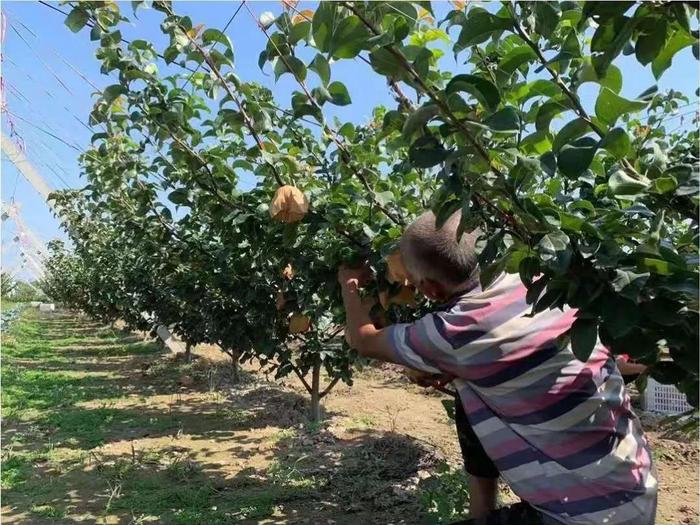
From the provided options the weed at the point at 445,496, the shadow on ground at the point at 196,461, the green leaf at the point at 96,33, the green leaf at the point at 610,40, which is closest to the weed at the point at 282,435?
the shadow on ground at the point at 196,461

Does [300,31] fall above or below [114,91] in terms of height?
below

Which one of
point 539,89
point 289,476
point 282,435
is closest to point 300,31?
point 539,89

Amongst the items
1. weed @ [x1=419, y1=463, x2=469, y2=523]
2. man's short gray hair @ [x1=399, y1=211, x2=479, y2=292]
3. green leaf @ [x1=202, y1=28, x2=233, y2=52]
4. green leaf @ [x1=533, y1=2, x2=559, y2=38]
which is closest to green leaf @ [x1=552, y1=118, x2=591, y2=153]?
green leaf @ [x1=533, y1=2, x2=559, y2=38]

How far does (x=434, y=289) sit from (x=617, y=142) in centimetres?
64

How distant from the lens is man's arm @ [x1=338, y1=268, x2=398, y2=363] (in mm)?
1489

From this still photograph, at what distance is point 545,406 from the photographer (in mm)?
1290

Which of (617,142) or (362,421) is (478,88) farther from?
(362,421)

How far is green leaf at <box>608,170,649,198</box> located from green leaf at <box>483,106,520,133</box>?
0.20 m

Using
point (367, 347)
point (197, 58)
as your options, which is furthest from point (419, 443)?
point (197, 58)

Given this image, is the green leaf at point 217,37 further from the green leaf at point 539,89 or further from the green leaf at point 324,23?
the green leaf at point 539,89

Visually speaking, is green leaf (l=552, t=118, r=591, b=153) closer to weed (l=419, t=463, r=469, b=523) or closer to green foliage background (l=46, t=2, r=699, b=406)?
green foliage background (l=46, t=2, r=699, b=406)

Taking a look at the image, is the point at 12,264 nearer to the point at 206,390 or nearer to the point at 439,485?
the point at 206,390

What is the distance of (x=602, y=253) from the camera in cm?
108

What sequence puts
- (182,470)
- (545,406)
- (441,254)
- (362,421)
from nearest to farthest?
(545,406)
(441,254)
(182,470)
(362,421)
